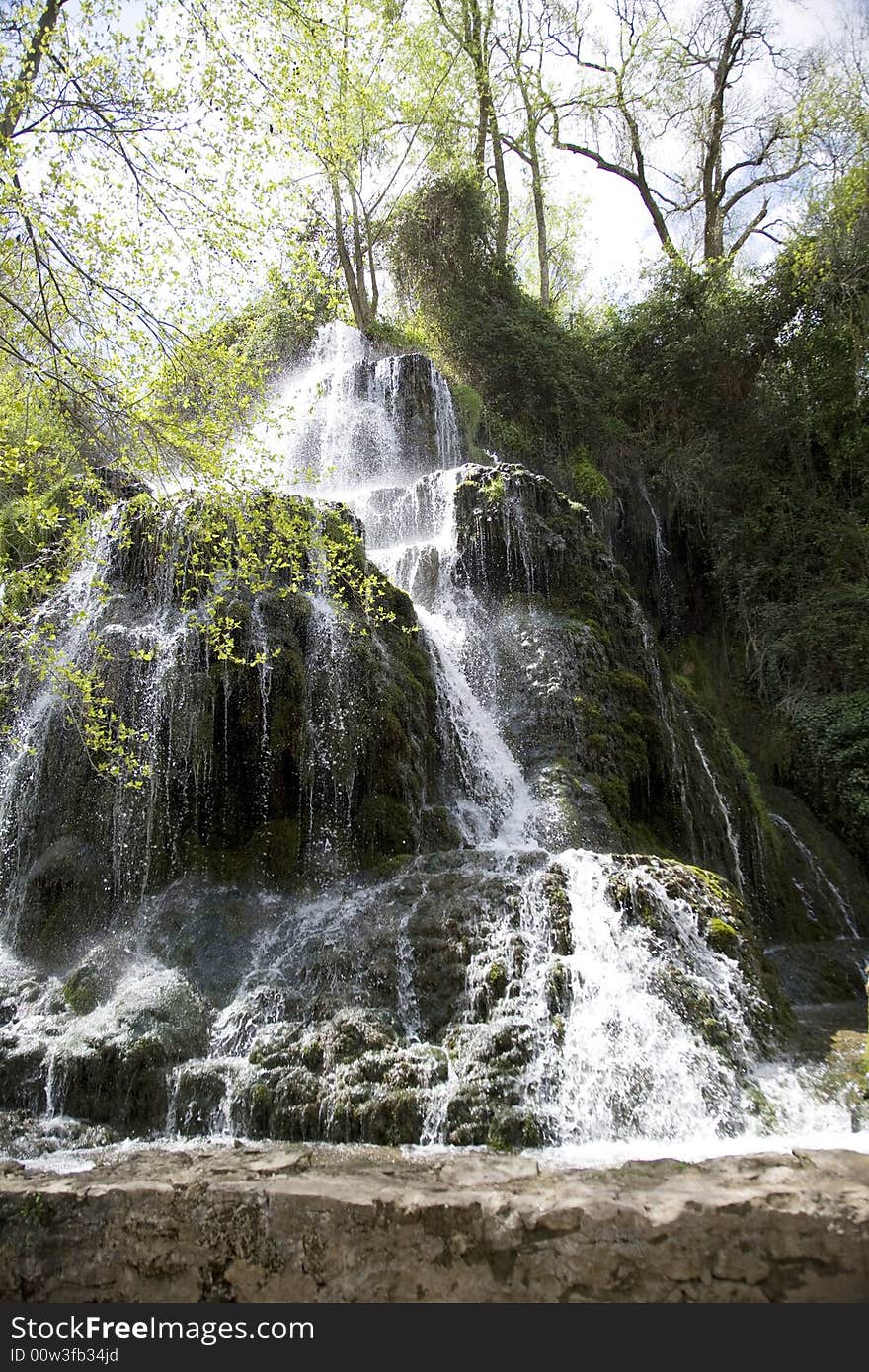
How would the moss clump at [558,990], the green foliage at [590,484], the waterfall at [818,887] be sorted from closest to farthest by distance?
1. the moss clump at [558,990]
2. the waterfall at [818,887]
3. the green foliage at [590,484]

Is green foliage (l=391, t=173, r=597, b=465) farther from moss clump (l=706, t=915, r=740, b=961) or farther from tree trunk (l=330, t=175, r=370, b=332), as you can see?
moss clump (l=706, t=915, r=740, b=961)

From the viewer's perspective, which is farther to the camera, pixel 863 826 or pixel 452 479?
pixel 452 479

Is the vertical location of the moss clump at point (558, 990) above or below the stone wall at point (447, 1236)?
above

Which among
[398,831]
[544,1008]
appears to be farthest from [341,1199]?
[398,831]

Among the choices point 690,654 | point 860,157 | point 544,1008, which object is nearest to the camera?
point 544,1008

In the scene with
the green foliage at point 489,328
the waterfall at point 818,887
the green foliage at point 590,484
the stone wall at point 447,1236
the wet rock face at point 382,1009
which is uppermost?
the green foliage at point 489,328

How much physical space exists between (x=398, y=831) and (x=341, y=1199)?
514cm

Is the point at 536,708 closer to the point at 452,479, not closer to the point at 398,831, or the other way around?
the point at 398,831

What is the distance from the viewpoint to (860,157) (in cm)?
1552

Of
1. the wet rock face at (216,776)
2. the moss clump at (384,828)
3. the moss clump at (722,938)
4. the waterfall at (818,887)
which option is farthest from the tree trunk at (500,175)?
the moss clump at (722,938)

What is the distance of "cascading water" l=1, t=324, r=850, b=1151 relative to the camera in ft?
15.4

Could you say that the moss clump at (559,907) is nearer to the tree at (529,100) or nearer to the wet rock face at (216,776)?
the wet rock face at (216,776)

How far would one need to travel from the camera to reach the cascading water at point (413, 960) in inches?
185

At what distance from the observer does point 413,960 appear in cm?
582
